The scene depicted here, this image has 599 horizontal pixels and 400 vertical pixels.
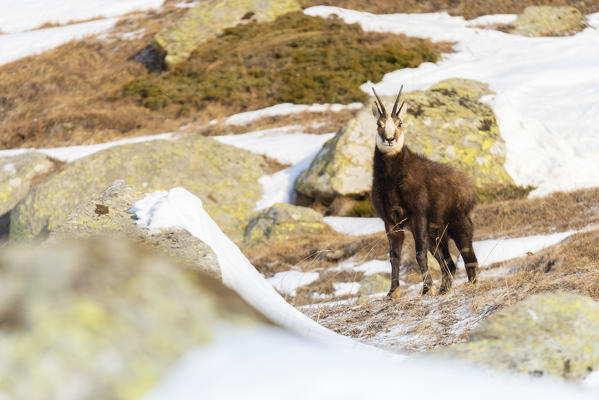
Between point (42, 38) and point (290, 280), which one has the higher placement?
point (42, 38)

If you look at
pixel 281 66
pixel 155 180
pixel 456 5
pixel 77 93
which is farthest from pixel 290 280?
pixel 456 5

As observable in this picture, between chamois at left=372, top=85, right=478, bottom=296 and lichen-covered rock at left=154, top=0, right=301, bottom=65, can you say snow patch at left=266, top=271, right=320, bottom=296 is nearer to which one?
chamois at left=372, top=85, right=478, bottom=296

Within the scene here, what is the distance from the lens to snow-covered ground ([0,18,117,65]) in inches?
1556

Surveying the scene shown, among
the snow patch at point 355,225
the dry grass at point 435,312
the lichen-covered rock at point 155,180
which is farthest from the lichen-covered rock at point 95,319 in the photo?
the lichen-covered rock at point 155,180

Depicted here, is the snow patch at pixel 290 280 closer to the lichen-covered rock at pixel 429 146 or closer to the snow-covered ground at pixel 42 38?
the lichen-covered rock at pixel 429 146

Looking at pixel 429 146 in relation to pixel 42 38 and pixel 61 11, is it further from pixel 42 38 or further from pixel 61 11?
pixel 61 11

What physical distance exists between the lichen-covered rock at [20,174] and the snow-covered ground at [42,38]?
711 inches

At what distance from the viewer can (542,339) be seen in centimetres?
296

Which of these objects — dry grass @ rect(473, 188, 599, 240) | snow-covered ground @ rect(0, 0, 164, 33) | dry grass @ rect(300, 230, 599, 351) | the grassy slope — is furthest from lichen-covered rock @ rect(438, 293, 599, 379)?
snow-covered ground @ rect(0, 0, 164, 33)

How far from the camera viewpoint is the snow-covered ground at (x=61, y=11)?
153ft

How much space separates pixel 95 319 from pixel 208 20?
38.9 meters

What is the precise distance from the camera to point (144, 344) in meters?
2.19

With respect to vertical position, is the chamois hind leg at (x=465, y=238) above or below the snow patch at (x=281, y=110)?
above

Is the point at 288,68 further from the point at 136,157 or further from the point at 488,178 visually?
the point at 488,178
